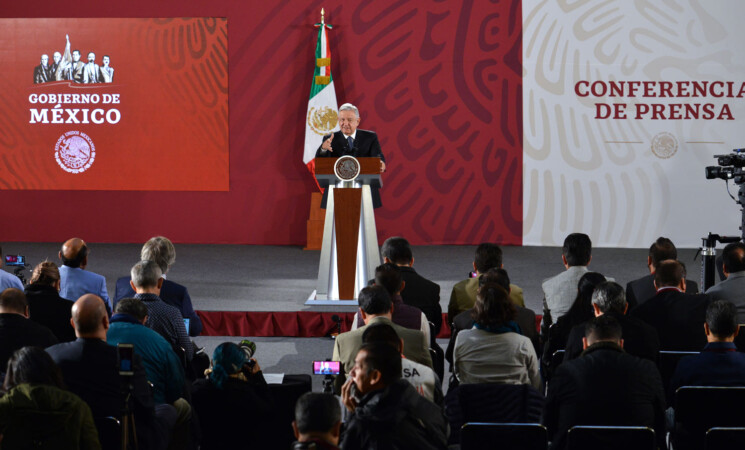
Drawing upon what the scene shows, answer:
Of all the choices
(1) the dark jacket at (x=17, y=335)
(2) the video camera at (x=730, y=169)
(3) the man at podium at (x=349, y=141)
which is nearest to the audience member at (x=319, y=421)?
(1) the dark jacket at (x=17, y=335)

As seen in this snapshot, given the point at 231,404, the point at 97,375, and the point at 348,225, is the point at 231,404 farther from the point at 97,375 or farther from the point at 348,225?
the point at 348,225

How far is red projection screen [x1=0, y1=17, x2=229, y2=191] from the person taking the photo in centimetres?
993

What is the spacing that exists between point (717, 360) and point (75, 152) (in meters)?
8.21

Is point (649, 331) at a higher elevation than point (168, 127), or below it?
below

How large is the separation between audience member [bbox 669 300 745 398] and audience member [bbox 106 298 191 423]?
194 centimetres

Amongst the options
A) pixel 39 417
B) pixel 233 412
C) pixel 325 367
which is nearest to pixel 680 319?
pixel 325 367

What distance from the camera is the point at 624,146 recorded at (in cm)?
971

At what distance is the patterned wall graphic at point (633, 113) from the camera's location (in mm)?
9594

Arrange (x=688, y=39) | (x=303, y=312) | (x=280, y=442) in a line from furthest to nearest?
(x=688, y=39), (x=303, y=312), (x=280, y=442)

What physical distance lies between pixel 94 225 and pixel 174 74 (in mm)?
1913

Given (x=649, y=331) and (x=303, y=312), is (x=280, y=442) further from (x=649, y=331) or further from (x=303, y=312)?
(x=303, y=312)

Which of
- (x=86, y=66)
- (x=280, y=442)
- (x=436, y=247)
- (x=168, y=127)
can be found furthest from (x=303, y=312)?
(x=86, y=66)

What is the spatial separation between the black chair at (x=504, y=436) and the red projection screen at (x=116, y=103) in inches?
297

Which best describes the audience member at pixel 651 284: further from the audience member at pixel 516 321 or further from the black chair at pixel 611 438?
the black chair at pixel 611 438
